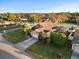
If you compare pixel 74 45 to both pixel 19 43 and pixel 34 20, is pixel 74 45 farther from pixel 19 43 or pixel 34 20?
pixel 34 20

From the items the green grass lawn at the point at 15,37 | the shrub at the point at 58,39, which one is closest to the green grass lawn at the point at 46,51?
the shrub at the point at 58,39

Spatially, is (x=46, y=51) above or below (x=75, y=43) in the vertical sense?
below

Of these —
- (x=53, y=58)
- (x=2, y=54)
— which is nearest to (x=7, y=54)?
(x=2, y=54)

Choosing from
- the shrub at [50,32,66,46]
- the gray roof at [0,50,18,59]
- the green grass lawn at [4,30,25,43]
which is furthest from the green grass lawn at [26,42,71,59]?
the green grass lawn at [4,30,25,43]

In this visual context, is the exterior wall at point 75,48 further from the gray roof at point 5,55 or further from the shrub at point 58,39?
the gray roof at point 5,55

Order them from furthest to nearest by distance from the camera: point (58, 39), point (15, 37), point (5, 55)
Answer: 1. point (15, 37)
2. point (58, 39)
3. point (5, 55)

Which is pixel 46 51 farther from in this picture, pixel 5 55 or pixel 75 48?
pixel 5 55

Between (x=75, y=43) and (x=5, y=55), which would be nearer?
(x=5, y=55)

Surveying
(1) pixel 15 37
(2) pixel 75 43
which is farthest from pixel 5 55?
(1) pixel 15 37

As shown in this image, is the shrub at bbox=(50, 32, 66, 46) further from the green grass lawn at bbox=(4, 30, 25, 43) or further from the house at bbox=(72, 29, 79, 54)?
the green grass lawn at bbox=(4, 30, 25, 43)

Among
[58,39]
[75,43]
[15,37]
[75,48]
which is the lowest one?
[15,37]
